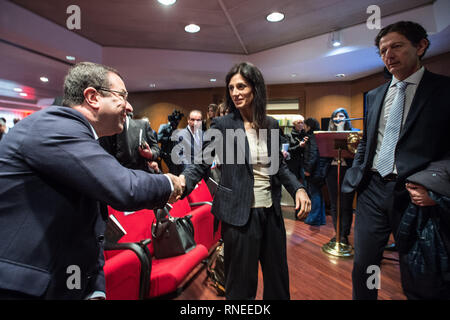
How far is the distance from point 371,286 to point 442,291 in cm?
34

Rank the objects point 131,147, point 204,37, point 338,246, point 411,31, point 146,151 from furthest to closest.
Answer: point 204,37 → point 338,246 → point 131,147 → point 146,151 → point 411,31

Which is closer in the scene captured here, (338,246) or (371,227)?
(371,227)

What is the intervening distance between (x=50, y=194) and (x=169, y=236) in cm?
125

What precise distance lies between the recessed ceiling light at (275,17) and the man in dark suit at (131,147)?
9.45 feet

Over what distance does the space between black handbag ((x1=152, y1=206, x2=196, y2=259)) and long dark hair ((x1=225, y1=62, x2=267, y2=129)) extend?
41.7 inches

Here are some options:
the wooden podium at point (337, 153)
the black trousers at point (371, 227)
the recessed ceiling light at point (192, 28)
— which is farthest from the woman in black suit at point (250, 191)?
the recessed ceiling light at point (192, 28)

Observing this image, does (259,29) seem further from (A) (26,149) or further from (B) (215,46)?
(A) (26,149)

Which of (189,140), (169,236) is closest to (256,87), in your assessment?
(169,236)

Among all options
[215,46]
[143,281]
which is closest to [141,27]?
[215,46]

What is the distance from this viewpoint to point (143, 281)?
1.49m

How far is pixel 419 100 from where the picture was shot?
118 cm

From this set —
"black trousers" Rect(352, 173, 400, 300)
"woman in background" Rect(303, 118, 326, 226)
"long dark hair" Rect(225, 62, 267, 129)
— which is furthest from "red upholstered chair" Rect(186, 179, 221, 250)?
"woman in background" Rect(303, 118, 326, 226)

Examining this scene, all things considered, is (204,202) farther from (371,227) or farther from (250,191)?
(371,227)

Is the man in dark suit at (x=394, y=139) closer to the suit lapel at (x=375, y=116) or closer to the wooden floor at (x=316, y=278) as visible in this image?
the suit lapel at (x=375, y=116)
